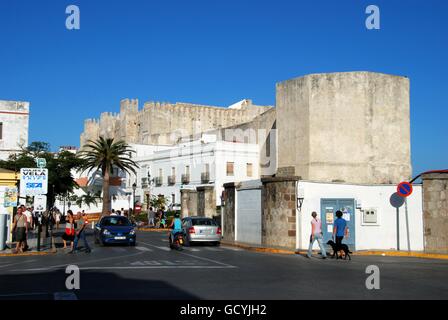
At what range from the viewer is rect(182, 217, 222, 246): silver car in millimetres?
28406

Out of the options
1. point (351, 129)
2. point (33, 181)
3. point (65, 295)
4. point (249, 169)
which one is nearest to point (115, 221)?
point (33, 181)

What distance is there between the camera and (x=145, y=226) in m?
53.3

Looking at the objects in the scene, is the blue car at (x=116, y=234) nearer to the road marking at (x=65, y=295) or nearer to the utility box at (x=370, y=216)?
the utility box at (x=370, y=216)

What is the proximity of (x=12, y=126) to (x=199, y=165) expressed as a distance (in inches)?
788

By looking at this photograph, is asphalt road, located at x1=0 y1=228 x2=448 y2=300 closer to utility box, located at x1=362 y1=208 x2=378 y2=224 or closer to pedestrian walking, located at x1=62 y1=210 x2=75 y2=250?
pedestrian walking, located at x1=62 y1=210 x2=75 y2=250

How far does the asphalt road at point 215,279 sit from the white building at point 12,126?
3970cm

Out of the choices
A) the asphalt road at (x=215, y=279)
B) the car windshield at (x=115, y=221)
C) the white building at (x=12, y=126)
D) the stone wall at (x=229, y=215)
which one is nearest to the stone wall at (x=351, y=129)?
the stone wall at (x=229, y=215)

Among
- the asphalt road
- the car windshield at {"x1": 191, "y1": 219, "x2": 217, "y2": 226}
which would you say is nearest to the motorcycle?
the car windshield at {"x1": 191, "y1": 219, "x2": 217, "y2": 226}

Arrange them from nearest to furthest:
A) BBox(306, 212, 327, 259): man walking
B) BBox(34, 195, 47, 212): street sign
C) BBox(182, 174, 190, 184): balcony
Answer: BBox(306, 212, 327, 259): man walking < BBox(34, 195, 47, 212): street sign < BBox(182, 174, 190, 184): balcony

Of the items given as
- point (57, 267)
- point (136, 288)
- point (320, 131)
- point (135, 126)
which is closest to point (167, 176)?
point (320, 131)

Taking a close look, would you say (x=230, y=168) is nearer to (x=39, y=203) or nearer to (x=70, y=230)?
(x=70, y=230)

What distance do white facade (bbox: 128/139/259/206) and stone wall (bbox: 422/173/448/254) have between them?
114 ft
